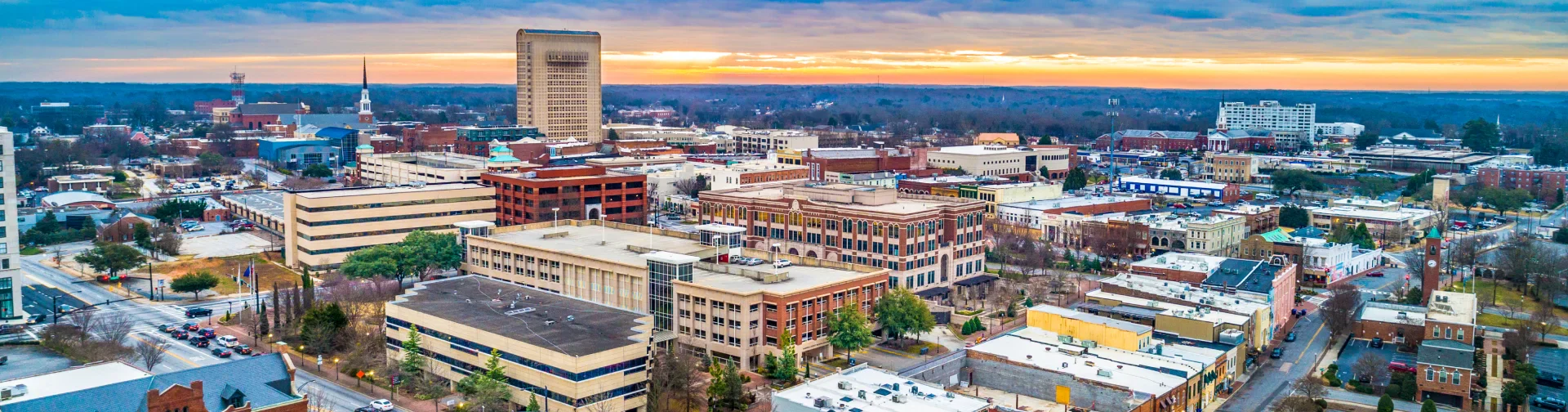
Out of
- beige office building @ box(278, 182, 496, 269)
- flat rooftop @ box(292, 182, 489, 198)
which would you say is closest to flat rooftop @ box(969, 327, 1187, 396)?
beige office building @ box(278, 182, 496, 269)

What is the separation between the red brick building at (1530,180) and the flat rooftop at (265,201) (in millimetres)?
115003

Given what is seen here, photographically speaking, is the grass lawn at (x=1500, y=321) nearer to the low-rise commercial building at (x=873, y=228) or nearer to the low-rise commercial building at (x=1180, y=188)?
the low-rise commercial building at (x=873, y=228)

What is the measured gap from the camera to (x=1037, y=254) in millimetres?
77812

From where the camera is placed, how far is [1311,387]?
46.6m

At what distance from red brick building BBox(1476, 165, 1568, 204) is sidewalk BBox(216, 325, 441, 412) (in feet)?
377

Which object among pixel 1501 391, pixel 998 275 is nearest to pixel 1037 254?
pixel 998 275

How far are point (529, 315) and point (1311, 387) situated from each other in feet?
101

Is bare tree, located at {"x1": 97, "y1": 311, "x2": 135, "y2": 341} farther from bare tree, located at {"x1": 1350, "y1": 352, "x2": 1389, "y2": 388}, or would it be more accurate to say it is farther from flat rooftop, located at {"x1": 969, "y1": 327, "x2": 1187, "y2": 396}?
bare tree, located at {"x1": 1350, "y1": 352, "x2": 1389, "y2": 388}

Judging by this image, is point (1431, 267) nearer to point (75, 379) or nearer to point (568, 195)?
point (568, 195)

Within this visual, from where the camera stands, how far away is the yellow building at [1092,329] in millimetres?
50562

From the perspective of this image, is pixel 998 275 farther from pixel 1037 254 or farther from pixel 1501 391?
pixel 1501 391

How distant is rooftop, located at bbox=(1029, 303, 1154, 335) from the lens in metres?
51.2

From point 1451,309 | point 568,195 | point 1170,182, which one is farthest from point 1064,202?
point 1451,309

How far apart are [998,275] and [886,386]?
3322cm
